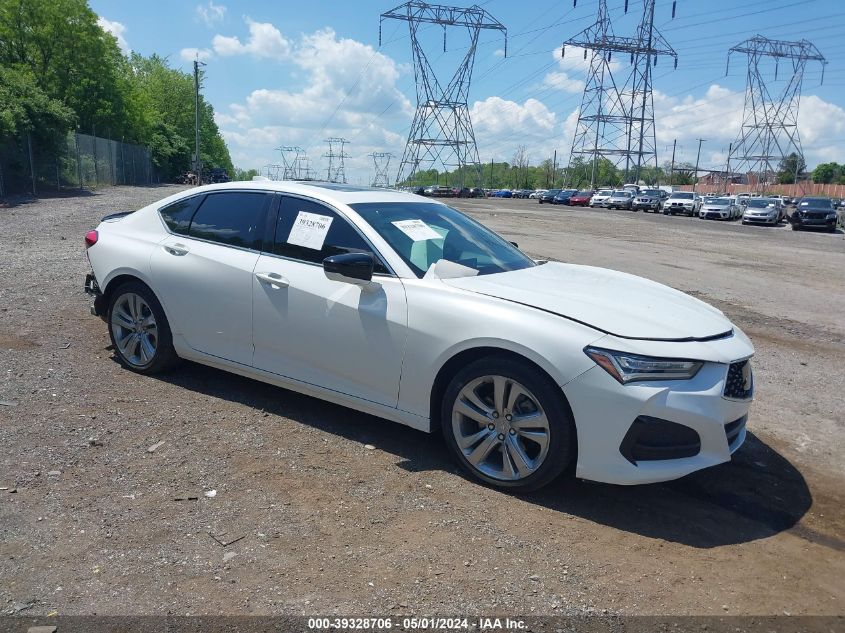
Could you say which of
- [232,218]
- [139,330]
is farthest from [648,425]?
[139,330]

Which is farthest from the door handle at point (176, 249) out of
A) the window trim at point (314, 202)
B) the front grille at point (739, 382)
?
the front grille at point (739, 382)

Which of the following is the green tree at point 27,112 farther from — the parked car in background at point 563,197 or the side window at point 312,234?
the parked car in background at point 563,197

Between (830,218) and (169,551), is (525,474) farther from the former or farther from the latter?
(830,218)

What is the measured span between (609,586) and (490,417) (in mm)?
1115

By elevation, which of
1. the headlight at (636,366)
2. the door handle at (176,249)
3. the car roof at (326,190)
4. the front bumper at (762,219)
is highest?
the car roof at (326,190)

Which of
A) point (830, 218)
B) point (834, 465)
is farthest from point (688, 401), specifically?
point (830, 218)

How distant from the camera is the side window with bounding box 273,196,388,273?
4523 millimetres

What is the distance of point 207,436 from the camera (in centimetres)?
446

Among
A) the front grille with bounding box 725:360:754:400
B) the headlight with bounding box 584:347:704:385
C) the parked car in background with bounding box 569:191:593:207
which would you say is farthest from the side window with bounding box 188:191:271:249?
the parked car in background with bounding box 569:191:593:207

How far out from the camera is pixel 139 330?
18.0 ft

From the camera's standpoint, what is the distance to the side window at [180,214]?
5340 mm

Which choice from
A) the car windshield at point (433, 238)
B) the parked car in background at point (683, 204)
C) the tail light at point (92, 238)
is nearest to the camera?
the car windshield at point (433, 238)

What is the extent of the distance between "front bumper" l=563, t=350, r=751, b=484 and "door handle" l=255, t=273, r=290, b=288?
2.01 m

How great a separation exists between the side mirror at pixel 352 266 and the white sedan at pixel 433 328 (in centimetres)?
1
